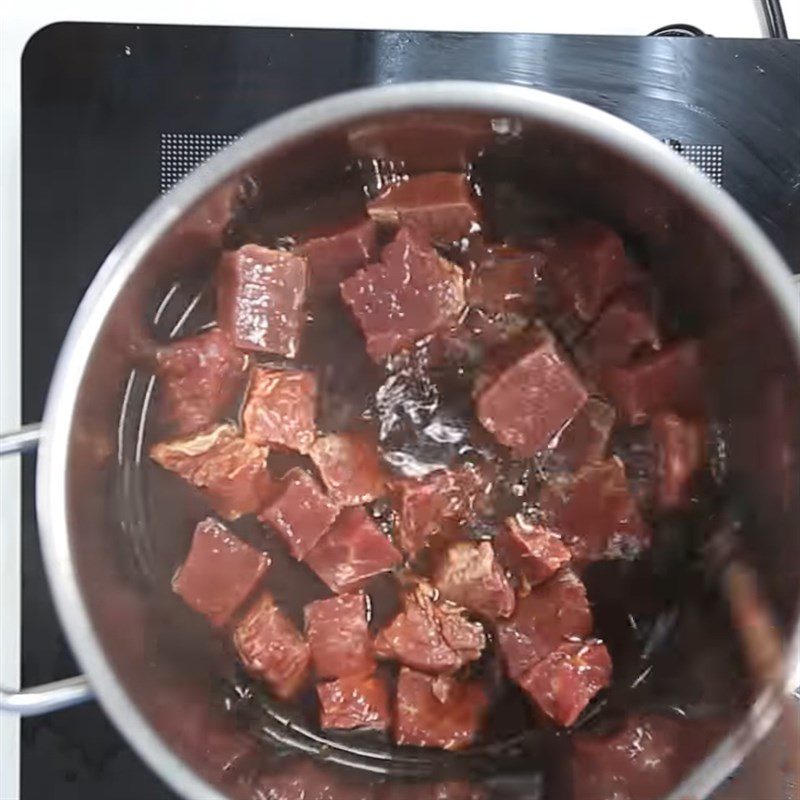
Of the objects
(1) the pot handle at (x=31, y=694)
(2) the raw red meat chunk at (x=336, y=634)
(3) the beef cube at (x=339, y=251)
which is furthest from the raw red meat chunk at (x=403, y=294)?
(1) the pot handle at (x=31, y=694)

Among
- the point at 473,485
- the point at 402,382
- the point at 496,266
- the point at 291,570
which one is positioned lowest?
the point at 291,570

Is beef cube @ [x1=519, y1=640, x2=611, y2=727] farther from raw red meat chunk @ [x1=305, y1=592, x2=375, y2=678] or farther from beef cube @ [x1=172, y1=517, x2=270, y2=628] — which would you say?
beef cube @ [x1=172, y1=517, x2=270, y2=628]

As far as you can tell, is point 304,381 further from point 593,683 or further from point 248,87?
point 593,683

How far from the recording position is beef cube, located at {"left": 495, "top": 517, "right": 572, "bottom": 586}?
4.45ft

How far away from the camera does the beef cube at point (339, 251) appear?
133 centimetres

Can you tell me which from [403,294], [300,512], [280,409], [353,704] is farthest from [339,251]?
[353,704]

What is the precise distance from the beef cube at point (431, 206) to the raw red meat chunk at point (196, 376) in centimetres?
25

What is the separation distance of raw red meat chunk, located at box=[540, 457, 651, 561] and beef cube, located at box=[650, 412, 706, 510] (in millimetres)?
50

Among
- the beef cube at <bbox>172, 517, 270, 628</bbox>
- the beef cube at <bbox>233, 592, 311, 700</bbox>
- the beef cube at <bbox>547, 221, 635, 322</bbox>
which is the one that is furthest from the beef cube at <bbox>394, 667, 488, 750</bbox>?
the beef cube at <bbox>547, 221, 635, 322</bbox>

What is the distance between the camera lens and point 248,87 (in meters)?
1.26

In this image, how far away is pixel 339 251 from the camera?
1334 millimetres

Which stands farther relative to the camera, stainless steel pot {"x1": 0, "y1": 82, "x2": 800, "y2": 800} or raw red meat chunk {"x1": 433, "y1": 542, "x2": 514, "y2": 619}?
raw red meat chunk {"x1": 433, "y1": 542, "x2": 514, "y2": 619}

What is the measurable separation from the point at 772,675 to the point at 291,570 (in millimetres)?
591

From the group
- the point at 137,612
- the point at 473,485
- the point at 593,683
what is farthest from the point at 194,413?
the point at 593,683
